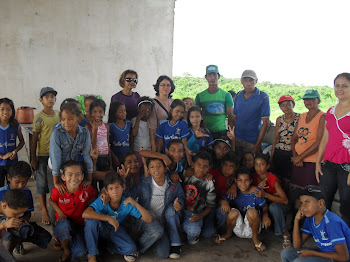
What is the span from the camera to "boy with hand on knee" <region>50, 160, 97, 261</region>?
245 cm

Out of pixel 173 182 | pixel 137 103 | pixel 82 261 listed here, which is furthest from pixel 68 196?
pixel 137 103

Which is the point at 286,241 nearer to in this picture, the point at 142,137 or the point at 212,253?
the point at 212,253

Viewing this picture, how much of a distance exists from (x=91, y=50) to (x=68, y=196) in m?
3.55

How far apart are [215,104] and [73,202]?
2066mm

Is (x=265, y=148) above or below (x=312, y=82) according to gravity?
below

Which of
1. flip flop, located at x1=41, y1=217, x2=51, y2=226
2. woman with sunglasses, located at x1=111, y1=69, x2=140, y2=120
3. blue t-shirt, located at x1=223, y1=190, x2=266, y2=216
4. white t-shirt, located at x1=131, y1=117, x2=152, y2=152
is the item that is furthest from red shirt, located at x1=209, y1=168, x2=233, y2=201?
flip flop, located at x1=41, y1=217, x2=51, y2=226

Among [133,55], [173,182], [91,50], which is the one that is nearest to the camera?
[173,182]

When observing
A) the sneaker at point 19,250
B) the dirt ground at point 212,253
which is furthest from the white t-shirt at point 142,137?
the sneaker at point 19,250

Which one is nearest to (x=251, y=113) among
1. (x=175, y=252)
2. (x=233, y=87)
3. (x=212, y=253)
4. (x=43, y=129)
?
(x=212, y=253)

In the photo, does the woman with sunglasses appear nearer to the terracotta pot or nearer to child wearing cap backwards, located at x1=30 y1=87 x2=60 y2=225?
child wearing cap backwards, located at x1=30 y1=87 x2=60 y2=225

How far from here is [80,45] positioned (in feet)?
17.4

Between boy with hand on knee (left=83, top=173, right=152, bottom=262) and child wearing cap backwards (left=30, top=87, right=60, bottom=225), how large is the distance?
0.83m

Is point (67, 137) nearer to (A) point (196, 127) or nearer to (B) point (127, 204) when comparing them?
(B) point (127, 204)

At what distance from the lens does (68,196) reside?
2584mm
